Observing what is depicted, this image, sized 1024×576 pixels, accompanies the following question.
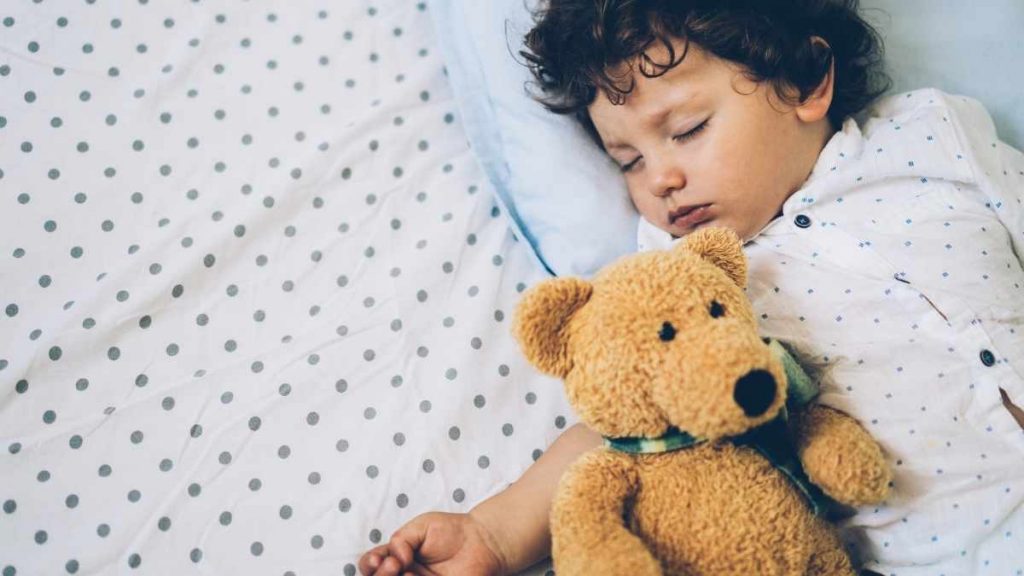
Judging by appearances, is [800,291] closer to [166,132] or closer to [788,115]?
[788,115]

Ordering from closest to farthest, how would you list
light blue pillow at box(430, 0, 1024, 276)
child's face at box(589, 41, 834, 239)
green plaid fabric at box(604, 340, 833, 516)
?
1. green plaid fabric at box(604, 340, 833, 516)
2. child's face at box(589, 41, 834, 239)
3. light blue pillow at box(430, 0, 1024, 276)

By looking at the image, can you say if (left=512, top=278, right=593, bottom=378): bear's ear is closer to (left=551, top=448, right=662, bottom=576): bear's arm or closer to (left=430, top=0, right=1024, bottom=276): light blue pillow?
(left=551, top=448, right=662, bottom=576): bear's arm

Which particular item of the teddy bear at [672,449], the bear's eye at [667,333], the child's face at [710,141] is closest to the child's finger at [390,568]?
the teddy bear at [672,449]

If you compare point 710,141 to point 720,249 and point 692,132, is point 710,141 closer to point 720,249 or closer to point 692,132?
point 692,132

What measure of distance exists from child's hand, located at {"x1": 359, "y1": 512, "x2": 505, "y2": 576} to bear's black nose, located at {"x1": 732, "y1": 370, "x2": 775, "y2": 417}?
35cm

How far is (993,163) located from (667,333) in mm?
572

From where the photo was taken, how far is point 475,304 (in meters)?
1.03

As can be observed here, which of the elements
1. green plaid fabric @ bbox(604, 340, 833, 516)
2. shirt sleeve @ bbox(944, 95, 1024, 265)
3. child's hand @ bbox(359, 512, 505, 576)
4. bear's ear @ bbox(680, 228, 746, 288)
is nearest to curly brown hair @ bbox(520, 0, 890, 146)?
shirt sleeve @ bbox(944, 95, 1024, 265)

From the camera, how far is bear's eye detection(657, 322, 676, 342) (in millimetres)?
670

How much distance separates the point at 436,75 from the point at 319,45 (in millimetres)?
171

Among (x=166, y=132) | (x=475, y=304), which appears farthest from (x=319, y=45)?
(x=475, y=304)

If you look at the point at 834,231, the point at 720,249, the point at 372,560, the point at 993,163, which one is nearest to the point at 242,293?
the point at 372,560

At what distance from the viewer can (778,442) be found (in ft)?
2.48

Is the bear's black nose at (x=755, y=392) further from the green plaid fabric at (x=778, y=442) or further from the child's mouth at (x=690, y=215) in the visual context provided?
the child's mouth at (x=690, y=215)
